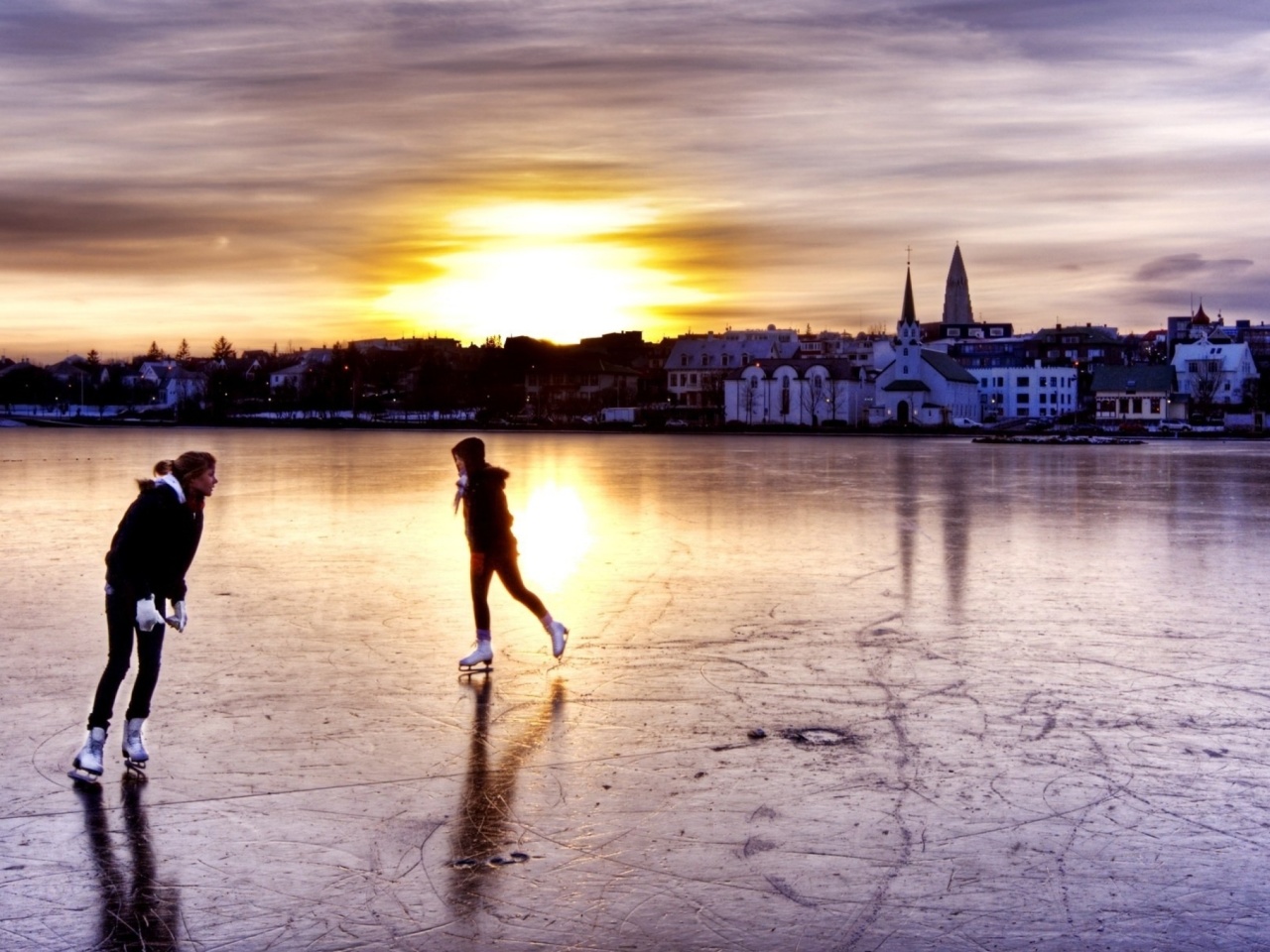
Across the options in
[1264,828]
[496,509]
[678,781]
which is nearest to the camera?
[1264,828]

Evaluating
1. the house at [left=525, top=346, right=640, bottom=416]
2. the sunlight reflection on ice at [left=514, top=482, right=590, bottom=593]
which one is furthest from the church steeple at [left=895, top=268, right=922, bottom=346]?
the sunlight reflection on ice at [left=514, top=482, right=590, bottom=593]

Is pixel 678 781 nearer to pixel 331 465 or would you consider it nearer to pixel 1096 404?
pixel 331 465

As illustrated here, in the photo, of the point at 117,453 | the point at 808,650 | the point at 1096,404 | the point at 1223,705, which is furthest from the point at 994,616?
the point at 1096,404

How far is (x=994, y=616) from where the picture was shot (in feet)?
40.5

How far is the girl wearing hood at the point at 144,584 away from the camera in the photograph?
7.18 meters

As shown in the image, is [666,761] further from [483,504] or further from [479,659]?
[483,504]

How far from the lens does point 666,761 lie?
7398 mm

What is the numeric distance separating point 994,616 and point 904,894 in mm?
7239

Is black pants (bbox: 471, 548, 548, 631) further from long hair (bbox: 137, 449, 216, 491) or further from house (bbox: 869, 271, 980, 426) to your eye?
house (bbox: 869, 271, 980, 426)

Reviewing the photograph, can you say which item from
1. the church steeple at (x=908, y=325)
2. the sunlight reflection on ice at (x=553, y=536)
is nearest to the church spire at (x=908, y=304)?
the church steeple at (x=908, y=325)

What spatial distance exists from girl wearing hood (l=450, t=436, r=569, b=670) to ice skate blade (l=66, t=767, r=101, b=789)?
3.17m

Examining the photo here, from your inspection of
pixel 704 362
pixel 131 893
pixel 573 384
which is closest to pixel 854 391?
pixel 704 362

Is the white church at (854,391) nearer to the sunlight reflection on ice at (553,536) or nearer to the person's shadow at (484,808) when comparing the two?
the sunlight reflection on ice at (553,536)

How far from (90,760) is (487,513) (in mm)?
3636
